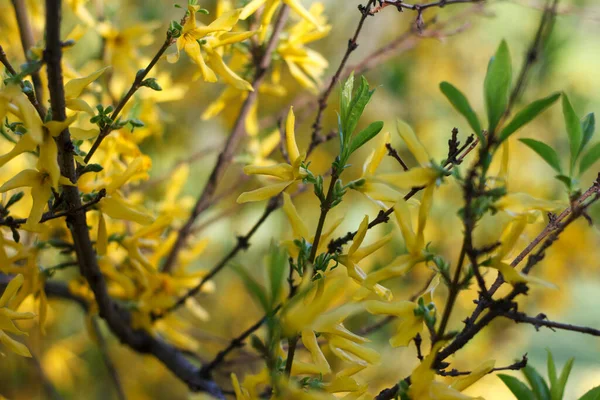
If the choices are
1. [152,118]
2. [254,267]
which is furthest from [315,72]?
[254,267]

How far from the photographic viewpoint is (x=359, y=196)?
2.40 metres

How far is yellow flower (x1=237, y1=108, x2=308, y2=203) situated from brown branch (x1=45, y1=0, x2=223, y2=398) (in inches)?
7.9

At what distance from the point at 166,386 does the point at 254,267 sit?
57cm

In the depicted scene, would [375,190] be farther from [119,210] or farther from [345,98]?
[119,210]

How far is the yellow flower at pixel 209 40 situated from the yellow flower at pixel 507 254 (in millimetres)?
375

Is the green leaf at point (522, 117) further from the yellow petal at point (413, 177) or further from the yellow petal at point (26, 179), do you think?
the yellow petal at point (26, 179)

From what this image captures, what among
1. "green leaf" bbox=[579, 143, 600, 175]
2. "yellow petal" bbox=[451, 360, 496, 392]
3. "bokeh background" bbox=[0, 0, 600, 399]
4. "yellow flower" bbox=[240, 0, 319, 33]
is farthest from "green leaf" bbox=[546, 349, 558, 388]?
"bokeh background" bbox=[0, 0, 600, 399]

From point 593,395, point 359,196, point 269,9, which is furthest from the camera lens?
point 359,196

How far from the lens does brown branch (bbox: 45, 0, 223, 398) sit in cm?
57

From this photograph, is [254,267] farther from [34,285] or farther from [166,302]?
[34,285]

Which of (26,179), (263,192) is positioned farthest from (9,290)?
(263,192)

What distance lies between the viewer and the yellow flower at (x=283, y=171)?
66 centimetres

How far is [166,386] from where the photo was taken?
2.18 metres

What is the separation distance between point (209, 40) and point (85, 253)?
0.34 metres
